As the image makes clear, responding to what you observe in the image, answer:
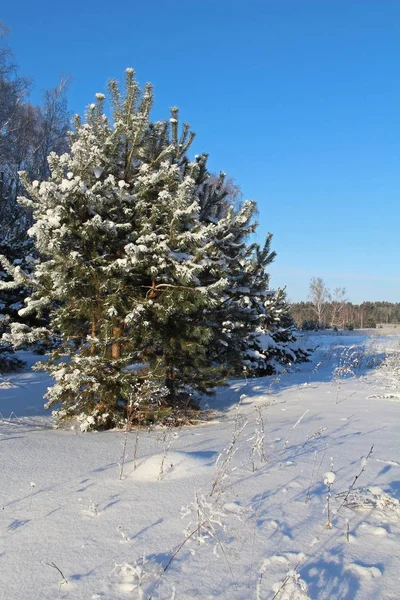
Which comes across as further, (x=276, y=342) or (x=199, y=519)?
(x=276, y=342)

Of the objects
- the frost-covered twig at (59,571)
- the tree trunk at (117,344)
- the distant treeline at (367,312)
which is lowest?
the frost-covered twig at (59,571)

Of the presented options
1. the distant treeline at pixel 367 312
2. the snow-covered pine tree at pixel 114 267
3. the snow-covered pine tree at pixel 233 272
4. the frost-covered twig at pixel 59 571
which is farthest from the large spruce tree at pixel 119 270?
the distant treeline at pixel 367 312

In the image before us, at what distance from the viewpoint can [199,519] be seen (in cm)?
257

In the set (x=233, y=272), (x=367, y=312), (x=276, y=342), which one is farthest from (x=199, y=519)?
(x=367, y=312)

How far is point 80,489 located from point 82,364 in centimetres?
230

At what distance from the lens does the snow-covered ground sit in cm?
209

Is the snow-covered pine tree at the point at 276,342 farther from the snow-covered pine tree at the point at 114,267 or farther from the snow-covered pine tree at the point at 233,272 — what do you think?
the snow-covered pine tree at the point at 114,267

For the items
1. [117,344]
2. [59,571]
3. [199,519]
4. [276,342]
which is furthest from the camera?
[276,342]

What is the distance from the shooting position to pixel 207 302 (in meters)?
5.57

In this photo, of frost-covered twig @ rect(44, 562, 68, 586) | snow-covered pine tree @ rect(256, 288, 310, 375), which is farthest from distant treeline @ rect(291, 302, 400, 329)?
frost-covered twig @ rect(44, 562, 68, 586)

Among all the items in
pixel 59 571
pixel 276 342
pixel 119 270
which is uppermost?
pixel 119 270

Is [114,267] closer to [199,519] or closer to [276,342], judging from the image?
[199,519]

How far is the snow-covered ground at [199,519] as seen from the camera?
2.09 meters

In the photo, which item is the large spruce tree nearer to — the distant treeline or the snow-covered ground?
the snow-covered ground
